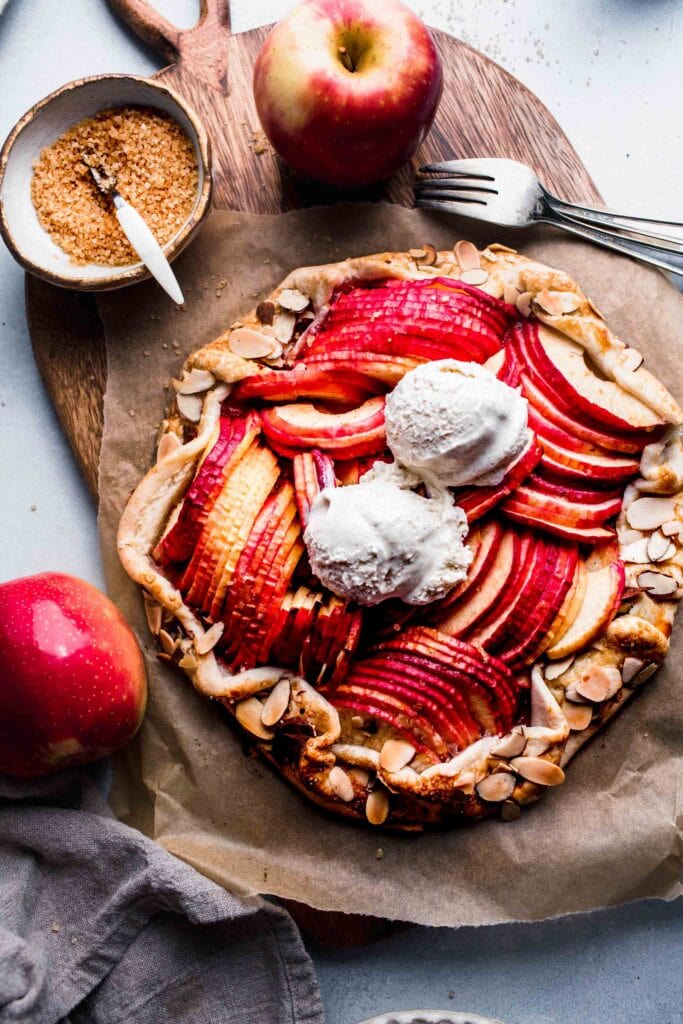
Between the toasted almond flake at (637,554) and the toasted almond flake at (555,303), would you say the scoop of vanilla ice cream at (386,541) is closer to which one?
the toasted almond flake at (637,554)

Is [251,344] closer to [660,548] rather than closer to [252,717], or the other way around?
[252,717]

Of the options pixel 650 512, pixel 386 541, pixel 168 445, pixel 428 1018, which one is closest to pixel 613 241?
pixel 650 512

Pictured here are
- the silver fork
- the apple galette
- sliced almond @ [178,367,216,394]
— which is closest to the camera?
the apple galette

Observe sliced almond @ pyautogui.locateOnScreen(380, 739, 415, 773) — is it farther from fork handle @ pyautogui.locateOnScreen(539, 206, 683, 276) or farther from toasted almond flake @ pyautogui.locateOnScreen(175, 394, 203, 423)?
fork handle @ pyautogui.locateOnScreen(539, 206, 683, 276)

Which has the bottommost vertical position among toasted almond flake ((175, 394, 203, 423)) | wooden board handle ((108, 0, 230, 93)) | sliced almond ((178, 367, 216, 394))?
toasted almond flake ((175, 394, 203, 423))

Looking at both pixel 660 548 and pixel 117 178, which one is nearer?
pixel 660 548

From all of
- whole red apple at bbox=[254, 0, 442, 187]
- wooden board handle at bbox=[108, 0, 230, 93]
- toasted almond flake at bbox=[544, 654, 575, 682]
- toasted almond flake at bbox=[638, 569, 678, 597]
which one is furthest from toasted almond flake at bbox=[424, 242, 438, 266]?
toasted almond flake at bbox=[544, 654, 575, 682]

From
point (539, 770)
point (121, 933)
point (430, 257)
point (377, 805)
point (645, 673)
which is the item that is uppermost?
point (430, 257)
